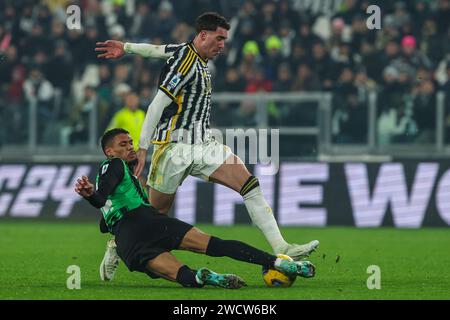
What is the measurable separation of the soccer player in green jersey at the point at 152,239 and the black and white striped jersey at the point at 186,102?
77 centimetres

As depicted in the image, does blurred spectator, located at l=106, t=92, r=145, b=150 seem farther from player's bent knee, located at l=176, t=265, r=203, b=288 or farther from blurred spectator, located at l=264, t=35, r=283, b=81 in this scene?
player's bent knee, located at l=176, t=265, r=203, b=288

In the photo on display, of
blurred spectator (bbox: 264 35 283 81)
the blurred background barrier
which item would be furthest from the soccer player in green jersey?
blurred spectator (bbox: 264 35 283 81)

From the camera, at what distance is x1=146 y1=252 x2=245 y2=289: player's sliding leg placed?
912cm

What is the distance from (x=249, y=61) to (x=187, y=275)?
1097 cm

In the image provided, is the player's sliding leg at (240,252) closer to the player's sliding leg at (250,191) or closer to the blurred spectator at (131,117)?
the player's sliding leg at (250,191)

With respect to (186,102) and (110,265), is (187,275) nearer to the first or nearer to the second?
(110,265)

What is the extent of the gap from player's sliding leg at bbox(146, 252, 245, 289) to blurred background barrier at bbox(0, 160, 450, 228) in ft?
28.9

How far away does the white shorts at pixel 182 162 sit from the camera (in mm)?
10266

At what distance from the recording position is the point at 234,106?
1812 centimetres

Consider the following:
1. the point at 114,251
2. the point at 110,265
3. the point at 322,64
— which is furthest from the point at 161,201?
the point at 322,64

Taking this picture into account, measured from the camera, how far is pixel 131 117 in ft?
56.5

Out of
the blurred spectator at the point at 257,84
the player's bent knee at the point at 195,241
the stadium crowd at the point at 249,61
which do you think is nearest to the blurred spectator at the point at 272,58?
the stadium crowd at the point at 249,61
